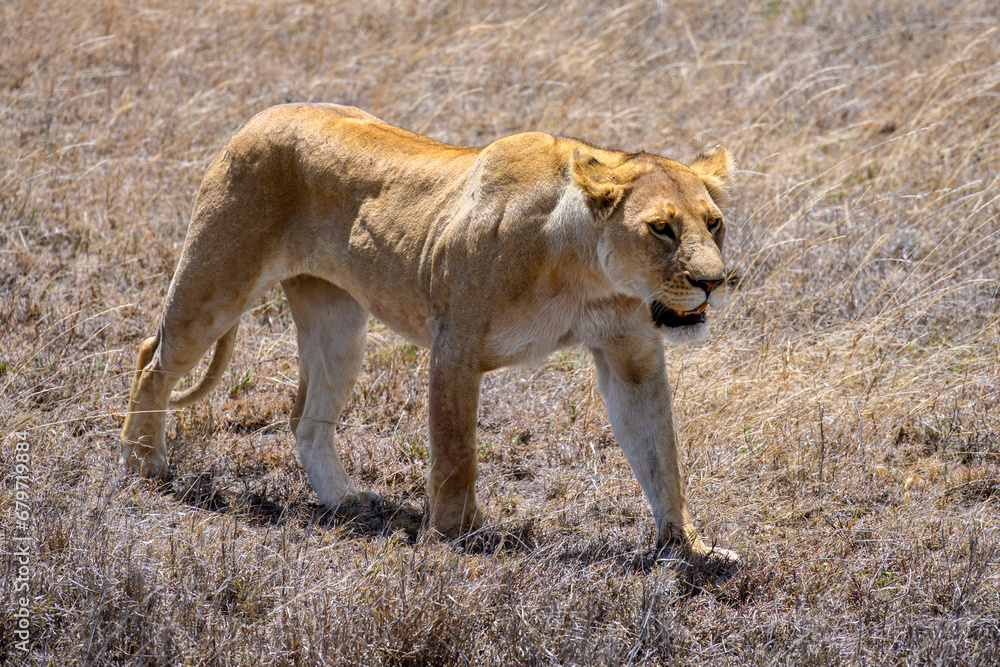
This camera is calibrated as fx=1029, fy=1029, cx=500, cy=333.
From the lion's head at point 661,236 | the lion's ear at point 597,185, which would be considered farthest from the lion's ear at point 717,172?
the lion's ear at point 597,185

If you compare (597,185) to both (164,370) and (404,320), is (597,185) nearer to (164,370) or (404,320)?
(404,320)

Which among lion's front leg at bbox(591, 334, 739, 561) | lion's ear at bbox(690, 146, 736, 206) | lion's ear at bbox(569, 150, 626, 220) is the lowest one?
lion's front leg at bbox(591, 334, 739, 561)

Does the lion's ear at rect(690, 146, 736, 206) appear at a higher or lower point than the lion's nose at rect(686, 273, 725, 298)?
higher

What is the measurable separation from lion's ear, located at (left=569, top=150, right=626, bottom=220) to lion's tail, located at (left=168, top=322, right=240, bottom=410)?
2009 millimetres

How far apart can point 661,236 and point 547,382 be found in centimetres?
234

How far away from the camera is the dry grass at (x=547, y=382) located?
3424mm

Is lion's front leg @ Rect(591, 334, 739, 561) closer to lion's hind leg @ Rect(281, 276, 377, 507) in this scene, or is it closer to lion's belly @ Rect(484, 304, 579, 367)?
lion's belly @ Rect(484, 304, 579, 367)

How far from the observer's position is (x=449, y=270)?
13.0ft

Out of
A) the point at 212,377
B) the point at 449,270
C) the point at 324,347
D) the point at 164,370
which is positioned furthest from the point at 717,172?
the point at 164,370

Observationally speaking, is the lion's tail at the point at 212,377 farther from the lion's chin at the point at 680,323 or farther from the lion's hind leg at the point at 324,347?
the lion's chin at the point at 680,323

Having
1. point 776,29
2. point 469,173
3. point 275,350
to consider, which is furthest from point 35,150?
point 776,29

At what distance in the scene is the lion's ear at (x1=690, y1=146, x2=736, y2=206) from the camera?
390 cm

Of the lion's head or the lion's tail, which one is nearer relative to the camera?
the lion's head

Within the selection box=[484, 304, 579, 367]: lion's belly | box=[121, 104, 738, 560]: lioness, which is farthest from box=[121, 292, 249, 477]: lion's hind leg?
box=[484, 304, 579, 367]: lion's belly
